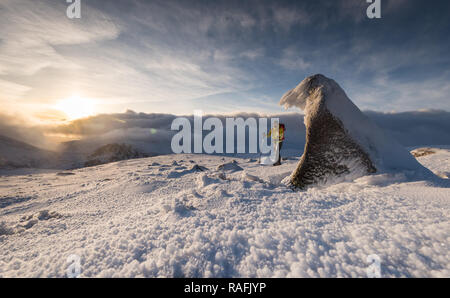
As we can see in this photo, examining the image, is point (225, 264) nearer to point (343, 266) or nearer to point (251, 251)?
point (251, 251)

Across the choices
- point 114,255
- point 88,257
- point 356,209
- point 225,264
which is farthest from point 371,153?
point 88,257

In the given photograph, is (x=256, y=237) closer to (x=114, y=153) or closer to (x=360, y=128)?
(x=360, y=128)

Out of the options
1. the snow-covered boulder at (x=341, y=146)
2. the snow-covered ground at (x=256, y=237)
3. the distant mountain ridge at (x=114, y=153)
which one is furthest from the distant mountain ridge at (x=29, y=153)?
the snow-covered boulder at (x=341, y=146)

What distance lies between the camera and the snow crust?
3.08 metres

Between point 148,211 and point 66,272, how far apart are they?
103 centimetres

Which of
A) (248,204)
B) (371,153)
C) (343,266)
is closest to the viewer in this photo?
A: (343,266)

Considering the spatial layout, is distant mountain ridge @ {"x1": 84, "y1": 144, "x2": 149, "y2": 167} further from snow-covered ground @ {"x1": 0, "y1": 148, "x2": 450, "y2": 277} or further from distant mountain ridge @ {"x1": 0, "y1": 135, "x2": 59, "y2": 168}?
snow-covered ground @ {"x1": 0, "y1": 148, "x2": 450, "y2": 277}

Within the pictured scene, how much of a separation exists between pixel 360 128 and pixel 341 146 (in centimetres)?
55

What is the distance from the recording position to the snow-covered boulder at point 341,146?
315 centimetres

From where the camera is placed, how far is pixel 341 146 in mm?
3371

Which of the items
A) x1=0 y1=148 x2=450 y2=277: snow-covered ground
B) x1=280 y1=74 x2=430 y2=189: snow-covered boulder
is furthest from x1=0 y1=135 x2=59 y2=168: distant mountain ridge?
x1=280 y1=74 x2=430 y2=189: snow-covered boulder

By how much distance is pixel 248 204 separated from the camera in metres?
2.26

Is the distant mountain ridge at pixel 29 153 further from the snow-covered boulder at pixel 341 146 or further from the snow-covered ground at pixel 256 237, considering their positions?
the snow-covered boulder at pixel 341 146

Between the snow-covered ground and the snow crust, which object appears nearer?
the snow-covered ground
